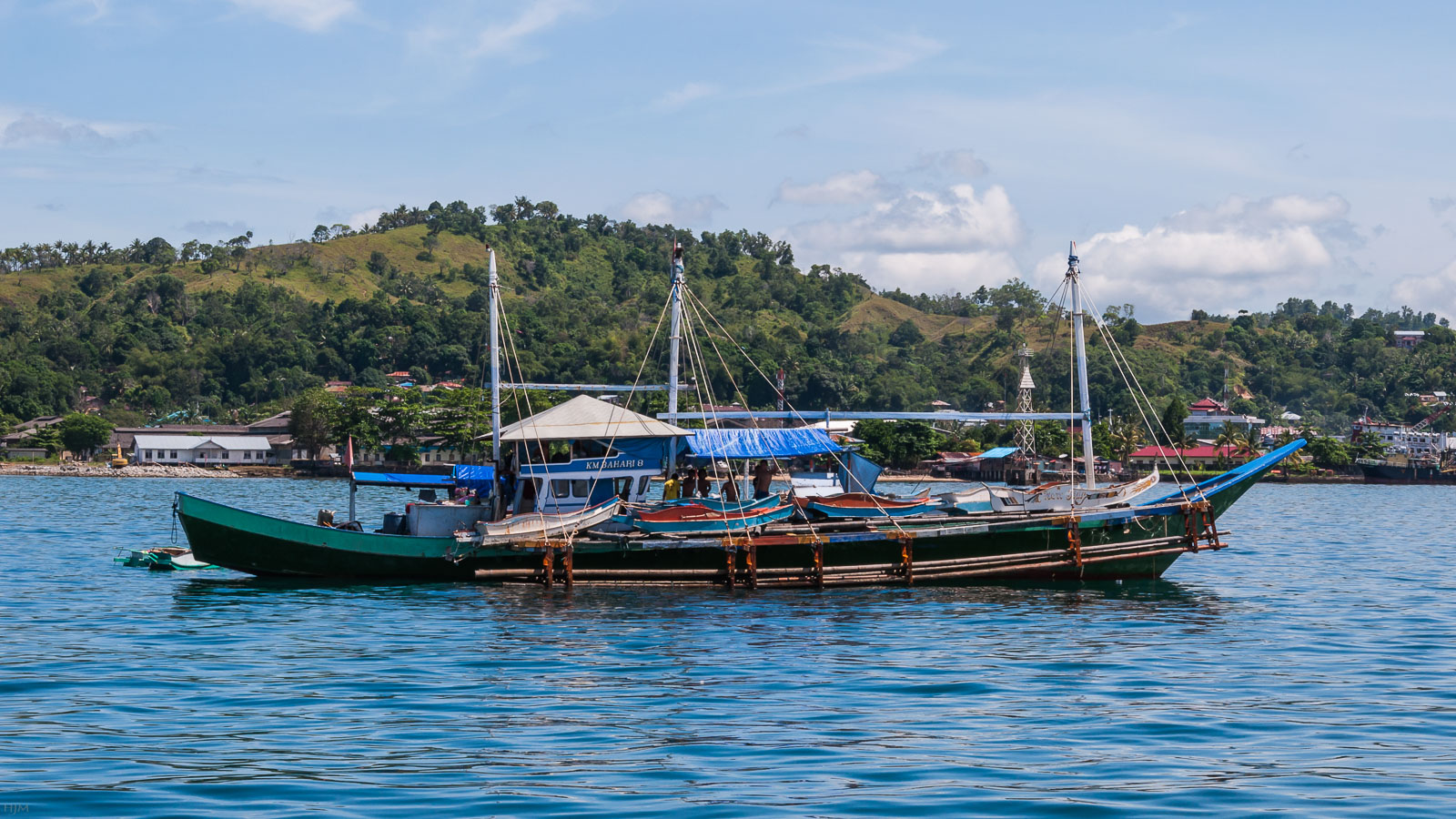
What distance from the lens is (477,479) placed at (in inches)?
1582

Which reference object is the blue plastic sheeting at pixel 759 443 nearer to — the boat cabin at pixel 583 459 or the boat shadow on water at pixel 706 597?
the boat cabin at pixel 583 459

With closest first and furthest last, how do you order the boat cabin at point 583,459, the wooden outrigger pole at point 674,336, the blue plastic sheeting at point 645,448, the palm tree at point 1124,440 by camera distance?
the boat cabin at point 583,459 < the blue plastic sheeting at point 645,448 < the wooden outrigger pole at point 674,336 < the palm tree at point 1124,440

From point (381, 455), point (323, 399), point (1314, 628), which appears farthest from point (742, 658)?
point (323, 399)

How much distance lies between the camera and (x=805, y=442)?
38.5 m

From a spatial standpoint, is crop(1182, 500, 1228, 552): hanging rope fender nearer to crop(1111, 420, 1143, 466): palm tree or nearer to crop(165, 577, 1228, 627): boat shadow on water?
crop(165, 577, 1228, 627): boat shadow on water

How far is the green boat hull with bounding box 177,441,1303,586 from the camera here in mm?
33375

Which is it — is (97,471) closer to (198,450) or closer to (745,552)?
(198,450)

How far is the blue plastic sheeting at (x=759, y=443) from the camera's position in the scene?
121 feet

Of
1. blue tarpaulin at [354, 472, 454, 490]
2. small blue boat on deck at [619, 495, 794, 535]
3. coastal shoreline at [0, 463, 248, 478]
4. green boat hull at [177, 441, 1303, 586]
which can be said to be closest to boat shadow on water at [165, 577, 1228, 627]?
green boat hull at [177, 441, 1303, 586]

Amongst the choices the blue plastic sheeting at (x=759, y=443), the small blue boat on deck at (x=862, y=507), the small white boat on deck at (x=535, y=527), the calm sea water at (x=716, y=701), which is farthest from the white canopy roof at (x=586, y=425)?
the calm sea water at (x=716, y=701)

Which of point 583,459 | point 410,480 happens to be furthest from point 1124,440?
point 583,459

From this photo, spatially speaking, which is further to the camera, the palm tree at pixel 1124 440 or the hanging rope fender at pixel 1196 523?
the palm tree at pixel 1124 440

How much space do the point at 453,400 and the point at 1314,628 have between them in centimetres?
11004

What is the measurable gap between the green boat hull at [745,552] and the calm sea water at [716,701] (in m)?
0.67
